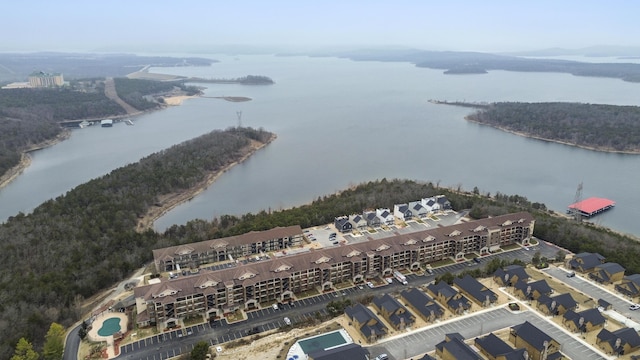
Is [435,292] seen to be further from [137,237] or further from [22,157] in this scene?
[22,157]

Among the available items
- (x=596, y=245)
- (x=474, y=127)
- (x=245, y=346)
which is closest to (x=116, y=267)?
(x=245, y=346)

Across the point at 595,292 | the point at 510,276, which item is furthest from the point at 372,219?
the point at 595,292

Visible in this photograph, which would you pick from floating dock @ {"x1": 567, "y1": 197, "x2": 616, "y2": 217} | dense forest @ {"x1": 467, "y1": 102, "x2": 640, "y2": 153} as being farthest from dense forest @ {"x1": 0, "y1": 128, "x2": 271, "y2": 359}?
dense forest @ {"x1": 467, "y1": 102, "x2": 640, "y2": 153}

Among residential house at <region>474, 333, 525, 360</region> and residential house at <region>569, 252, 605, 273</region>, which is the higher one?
residential house at <region>569, 252, 605, 273</region>

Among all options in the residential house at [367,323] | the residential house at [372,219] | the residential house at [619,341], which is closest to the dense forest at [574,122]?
the residential house at [372,219]

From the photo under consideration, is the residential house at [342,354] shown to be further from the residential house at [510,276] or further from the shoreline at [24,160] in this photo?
the shoreline at [24,160]

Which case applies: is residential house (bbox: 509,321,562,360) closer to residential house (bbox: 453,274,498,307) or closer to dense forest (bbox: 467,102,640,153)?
residential house (bbox: 453,274,498,307)
